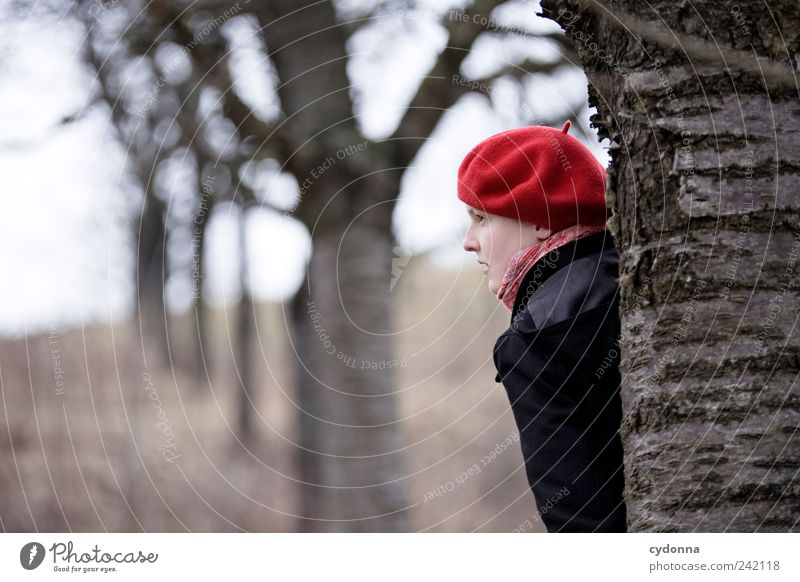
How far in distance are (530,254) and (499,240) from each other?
0.08 m

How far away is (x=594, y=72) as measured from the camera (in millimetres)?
1282

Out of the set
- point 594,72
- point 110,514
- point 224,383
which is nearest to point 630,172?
point 594,72

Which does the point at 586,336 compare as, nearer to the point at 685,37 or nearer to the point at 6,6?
the point at 685,37

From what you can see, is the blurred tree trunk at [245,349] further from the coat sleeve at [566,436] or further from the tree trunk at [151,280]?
the coat sleeve at [566,436]

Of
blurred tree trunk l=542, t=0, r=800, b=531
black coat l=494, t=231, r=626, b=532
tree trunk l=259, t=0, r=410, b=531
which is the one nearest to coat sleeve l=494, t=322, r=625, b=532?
black coat l=494, t=231, r=626, b=532

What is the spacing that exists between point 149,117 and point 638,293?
415 cm

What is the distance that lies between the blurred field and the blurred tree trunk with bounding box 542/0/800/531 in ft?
11.8

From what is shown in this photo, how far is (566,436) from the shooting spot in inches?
54.6

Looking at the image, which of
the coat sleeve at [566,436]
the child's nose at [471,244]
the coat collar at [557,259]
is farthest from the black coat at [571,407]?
A: the child's nose at [471,244]

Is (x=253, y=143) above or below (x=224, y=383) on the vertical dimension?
above

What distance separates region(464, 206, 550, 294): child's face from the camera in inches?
63.7

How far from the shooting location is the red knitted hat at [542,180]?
1.57m
